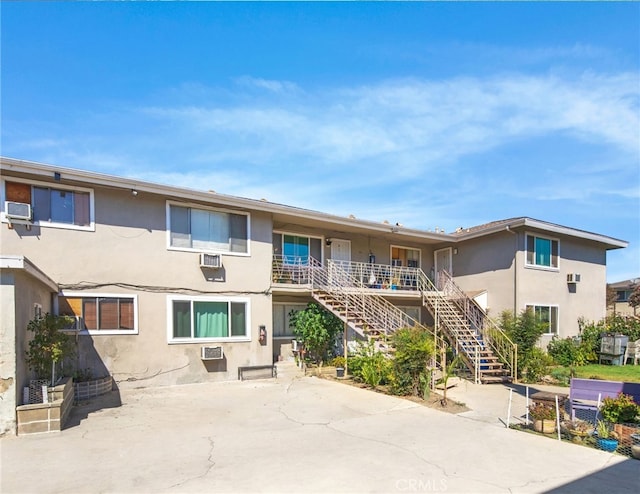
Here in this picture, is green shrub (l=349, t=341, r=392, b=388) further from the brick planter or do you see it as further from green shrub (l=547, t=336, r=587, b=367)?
green shrub (l=547, t=336, r=587, b=367)

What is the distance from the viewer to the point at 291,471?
590 centimetres

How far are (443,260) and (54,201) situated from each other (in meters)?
16.9

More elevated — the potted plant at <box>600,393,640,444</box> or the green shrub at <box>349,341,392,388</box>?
the potted plant at <box>600,393,640,444</box>

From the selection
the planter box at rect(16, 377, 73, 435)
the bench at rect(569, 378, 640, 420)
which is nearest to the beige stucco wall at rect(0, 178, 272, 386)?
the planter box at rect(16, 377, 73, 435)

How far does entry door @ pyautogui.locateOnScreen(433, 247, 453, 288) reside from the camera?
2108cm

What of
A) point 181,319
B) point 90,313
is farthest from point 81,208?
point 181,319

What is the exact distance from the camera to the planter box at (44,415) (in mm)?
7426

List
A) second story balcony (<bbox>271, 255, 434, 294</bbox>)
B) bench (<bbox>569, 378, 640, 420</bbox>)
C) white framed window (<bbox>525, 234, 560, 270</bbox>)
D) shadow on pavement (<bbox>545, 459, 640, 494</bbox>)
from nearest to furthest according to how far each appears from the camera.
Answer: shadow on pavement (<bbox>545, 459, 640, 494</bbox>)
bench (<bbox>569, 378, 640, 420</bbox>)
second story balcony (<bbox>271, 255, 434, 294</bbox>)
white framed window (<bbox>525, 234, 560, 270</bbox>)

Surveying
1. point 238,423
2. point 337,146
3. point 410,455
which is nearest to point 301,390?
point 238,423

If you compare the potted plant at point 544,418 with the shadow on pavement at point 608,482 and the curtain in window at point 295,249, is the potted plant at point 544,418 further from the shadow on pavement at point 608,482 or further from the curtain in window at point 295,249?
the curtain in window at point 295,249

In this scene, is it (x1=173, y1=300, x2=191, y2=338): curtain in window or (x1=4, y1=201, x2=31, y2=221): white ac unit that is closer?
(x1=4, y1=201, x2=31, y2=221): white ac unit

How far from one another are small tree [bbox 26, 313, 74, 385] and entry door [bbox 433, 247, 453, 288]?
55.8 feet

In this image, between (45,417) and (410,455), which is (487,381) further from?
(45,417)

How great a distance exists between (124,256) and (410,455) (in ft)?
31.0
